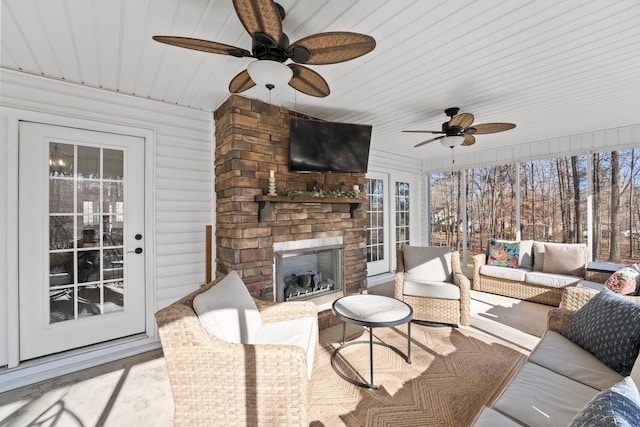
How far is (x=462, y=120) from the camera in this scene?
2900 mm

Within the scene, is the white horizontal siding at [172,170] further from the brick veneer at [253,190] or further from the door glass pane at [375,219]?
the door glass pane at [375,219]

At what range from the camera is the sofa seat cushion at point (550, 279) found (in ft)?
12.4

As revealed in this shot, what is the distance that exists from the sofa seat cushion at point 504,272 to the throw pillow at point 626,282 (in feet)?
4.84

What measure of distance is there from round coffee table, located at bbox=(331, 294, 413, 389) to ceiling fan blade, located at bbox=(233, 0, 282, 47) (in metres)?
1.97

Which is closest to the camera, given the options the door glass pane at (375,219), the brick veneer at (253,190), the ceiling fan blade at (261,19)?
the ceiling fan blade at (261,19)

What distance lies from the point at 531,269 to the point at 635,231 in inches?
58.1

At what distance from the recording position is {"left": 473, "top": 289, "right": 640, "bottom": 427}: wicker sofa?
114 cm

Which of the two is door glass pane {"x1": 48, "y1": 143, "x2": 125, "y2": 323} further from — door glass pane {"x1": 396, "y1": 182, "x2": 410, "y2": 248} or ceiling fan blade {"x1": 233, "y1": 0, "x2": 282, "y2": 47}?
door glass pane {"x1": 396, "y1": 182, "x2": 410, "y2": 248}

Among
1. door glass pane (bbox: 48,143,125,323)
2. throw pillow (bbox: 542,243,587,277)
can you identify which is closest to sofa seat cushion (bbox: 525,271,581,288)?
throw pillow (bbox: 542,243,587,277)

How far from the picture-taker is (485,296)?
4.38 meters

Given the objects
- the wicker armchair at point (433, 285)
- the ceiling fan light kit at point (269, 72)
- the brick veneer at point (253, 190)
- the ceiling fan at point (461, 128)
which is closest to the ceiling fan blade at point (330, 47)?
the ceiling fan light kit at point (269, 72)

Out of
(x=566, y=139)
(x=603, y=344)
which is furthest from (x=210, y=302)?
(x=566, y=139)

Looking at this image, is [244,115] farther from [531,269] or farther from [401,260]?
[531,269]

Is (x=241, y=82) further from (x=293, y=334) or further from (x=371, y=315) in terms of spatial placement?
(x=371, y=315)
